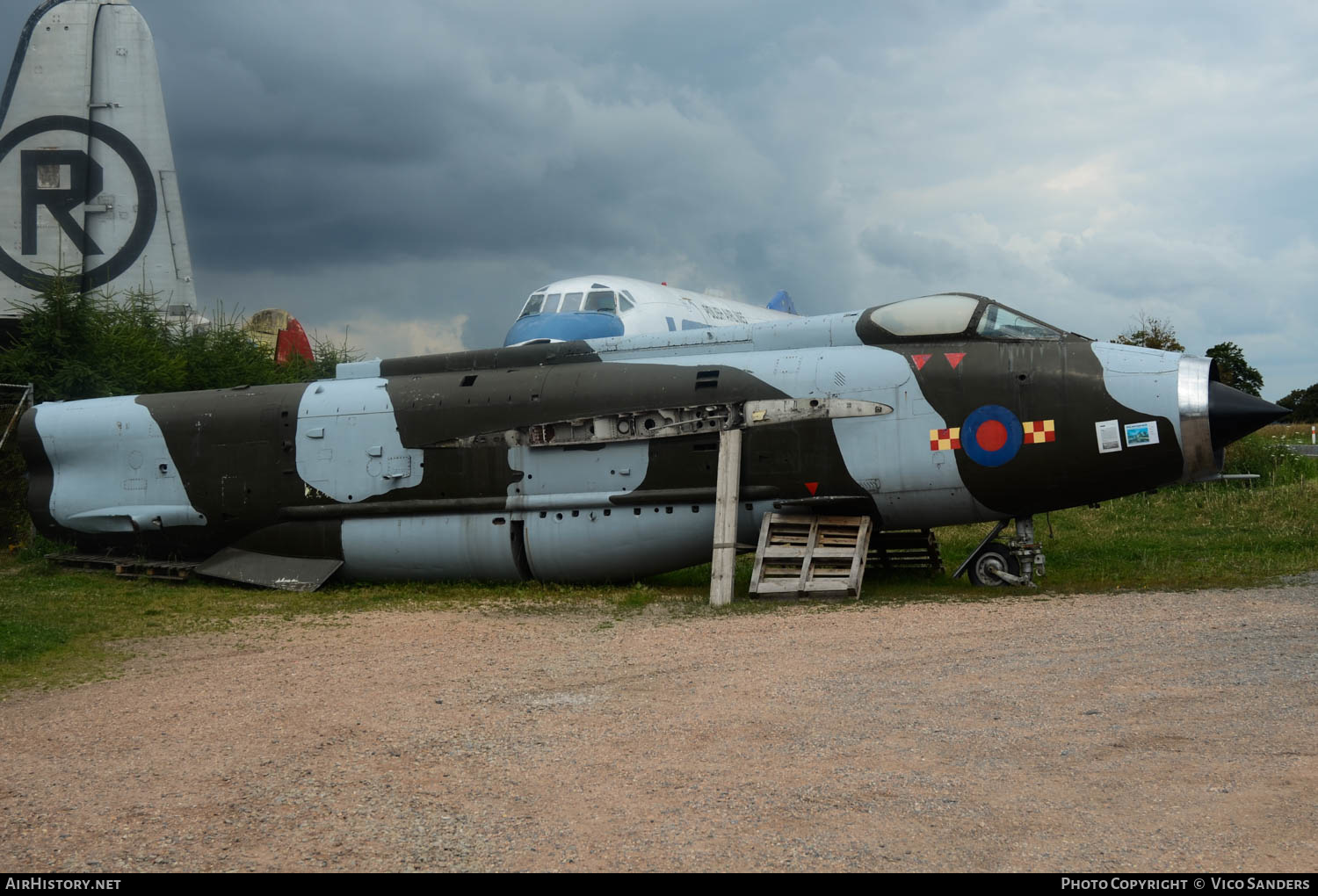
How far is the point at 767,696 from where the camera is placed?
22.6 ft

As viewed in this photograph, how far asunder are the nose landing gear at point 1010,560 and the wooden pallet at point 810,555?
56.4 inches

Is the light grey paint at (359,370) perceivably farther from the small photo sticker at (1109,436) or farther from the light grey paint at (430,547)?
the small photo sticker at (1109,436)

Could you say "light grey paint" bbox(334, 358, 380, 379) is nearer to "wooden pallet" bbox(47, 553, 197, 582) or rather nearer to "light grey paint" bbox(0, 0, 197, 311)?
"wooden pallet" bbox(47, 553, 197, 582)

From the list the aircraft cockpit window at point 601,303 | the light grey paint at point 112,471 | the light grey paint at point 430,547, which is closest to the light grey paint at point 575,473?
the light grey paint at point 430,547

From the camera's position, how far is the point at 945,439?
11516 mm

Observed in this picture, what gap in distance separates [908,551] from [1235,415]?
14.1ft

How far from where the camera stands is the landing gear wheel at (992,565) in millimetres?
12062

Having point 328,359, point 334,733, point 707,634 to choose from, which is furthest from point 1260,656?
point 328,359

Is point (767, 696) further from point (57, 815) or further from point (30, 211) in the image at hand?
point (30, 211)

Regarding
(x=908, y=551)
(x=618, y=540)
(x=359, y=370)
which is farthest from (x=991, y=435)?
(x=359, y=370)

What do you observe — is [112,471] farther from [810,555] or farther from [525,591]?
[810,555]

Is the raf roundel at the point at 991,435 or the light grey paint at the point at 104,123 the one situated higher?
the light grey paint at the point at 104,123

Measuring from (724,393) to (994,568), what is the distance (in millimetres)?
3651

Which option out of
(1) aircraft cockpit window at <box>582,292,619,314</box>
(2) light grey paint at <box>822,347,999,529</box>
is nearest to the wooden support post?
(2) light grey paint at <box>822,347,999,529</box>
